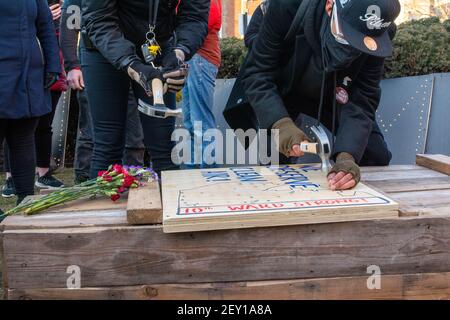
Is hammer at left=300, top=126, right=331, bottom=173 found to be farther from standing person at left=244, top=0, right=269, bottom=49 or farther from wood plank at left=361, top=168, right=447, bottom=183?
standing person at left=244, top=0, right=269, bottom=49

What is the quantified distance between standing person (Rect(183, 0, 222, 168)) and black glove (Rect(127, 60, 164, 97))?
1416 mm

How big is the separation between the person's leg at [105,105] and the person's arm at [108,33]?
0.32 feet

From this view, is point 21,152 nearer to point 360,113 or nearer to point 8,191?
point 8,191

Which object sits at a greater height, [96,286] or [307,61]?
[307,61]

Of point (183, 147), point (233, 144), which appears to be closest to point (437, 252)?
point (183, 147)

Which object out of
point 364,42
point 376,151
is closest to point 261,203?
point 364,42

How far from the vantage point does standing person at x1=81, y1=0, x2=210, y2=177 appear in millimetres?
2240

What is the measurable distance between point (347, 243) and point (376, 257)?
10 cm

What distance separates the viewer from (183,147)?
359 cm

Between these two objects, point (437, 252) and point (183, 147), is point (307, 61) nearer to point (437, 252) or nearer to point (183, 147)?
point (437, 252)

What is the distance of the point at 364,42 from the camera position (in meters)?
1.97

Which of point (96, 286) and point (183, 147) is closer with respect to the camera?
point (96, 286)

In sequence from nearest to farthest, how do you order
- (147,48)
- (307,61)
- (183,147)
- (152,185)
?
(152,185) → (147,48) → (307,61) → (183,147)

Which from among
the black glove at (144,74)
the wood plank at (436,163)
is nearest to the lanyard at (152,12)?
the black glove at (144,74)
